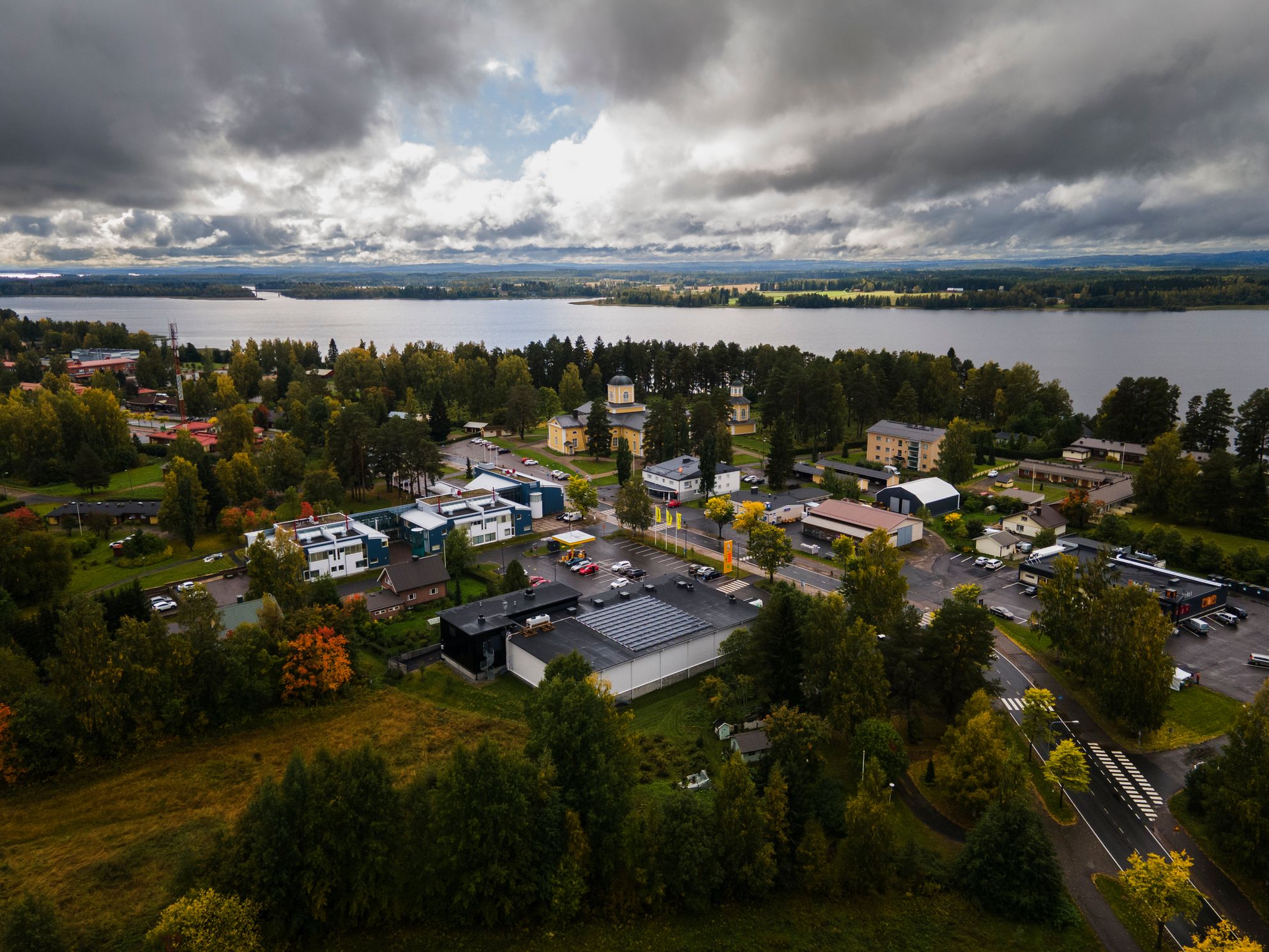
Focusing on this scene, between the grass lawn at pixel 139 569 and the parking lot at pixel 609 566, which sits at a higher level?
the grass lawn at pixel 139 569

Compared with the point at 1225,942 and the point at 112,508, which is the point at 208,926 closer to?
the point at 1225,942

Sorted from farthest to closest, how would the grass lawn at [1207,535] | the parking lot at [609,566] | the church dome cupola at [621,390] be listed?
→ the church dome cupola at [621,390] → the grass lawn at [1207,535] → the parking lot at [609,566]

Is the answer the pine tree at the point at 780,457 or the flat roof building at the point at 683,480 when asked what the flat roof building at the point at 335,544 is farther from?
the pine tree at the point at 780,457

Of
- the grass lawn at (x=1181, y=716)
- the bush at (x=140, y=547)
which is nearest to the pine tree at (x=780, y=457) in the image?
the grass lawn at (x=1181, y=716)

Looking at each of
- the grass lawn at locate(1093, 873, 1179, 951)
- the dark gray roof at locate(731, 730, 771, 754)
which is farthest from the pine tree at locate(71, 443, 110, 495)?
the grass lawn at locate(1093, 873, 1179, 951)

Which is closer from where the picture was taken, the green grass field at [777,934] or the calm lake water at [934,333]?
the green grass field at [777,934]

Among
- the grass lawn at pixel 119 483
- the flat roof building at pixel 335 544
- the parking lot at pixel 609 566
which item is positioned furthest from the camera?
the grass lawn at pixel 119 483

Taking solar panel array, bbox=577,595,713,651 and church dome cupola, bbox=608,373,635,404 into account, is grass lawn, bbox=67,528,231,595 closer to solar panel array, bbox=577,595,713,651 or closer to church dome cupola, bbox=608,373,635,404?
solar panel array, bbox=577,595,713,651
